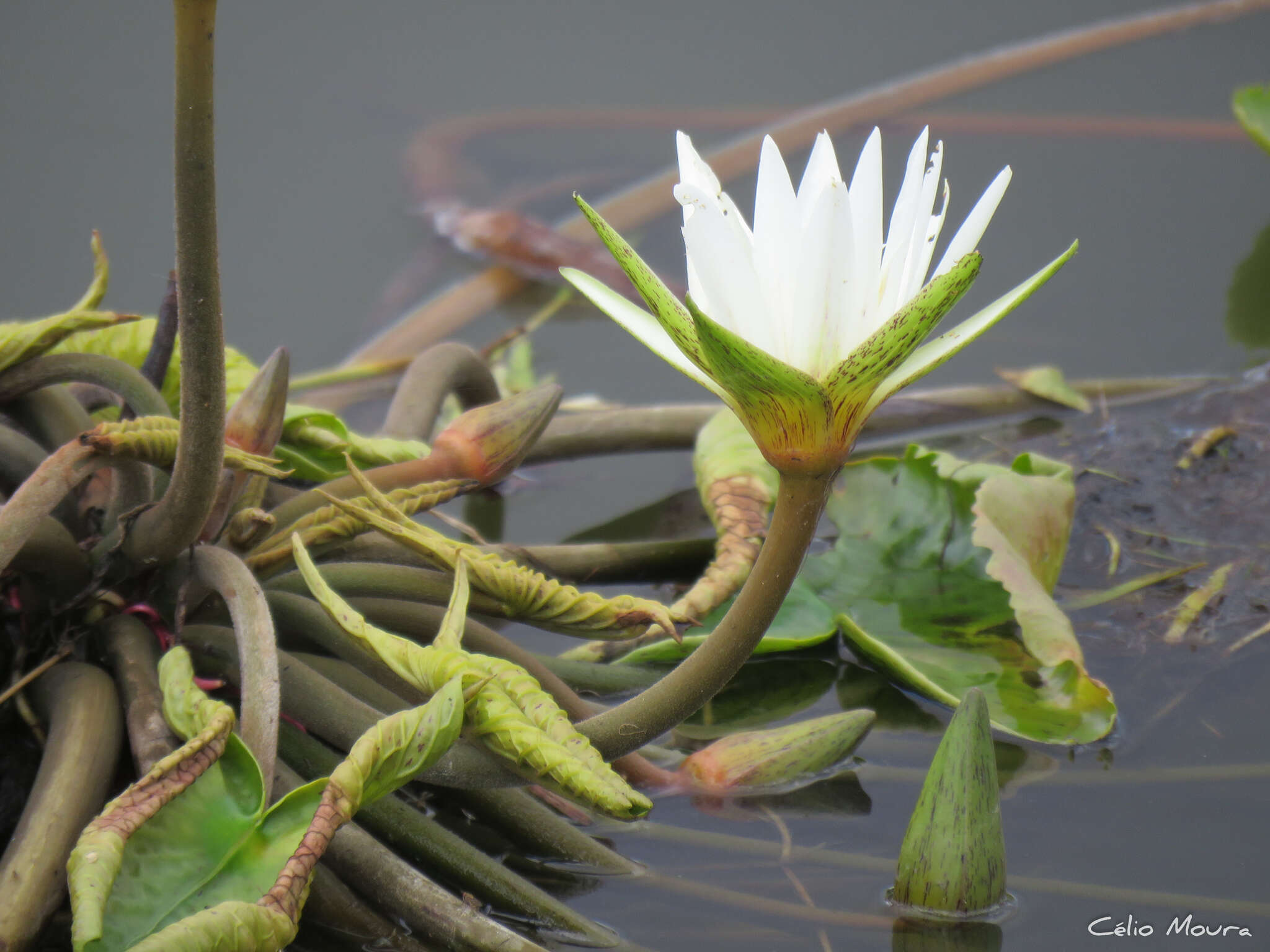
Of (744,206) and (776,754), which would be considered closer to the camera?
(776,754)

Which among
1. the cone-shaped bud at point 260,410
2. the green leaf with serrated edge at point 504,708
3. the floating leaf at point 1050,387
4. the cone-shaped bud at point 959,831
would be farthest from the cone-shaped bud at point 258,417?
the floating leaf at point 1050,387

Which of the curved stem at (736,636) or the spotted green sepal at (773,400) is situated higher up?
the spotted green sepal at (773,400)

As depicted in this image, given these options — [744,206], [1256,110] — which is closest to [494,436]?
[744,206]

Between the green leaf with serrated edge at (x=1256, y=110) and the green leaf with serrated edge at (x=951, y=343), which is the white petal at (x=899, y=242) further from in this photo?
the green leaf with serrated edge at (x=1256, y=110)

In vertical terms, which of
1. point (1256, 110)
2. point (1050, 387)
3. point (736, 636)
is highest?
point (1256, 110)

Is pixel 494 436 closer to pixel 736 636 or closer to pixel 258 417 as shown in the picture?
pixel 258 417

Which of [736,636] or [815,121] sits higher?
[815,121]
